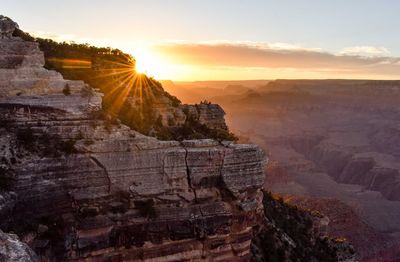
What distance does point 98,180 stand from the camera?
67.7ft

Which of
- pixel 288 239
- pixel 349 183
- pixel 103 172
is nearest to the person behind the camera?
pixel 103 172

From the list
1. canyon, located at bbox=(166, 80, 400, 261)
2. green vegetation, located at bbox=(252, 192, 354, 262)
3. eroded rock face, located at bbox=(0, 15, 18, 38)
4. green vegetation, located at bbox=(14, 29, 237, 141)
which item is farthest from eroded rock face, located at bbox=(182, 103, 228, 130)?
canyon, located at bbox=(166, 80, 400, 261)

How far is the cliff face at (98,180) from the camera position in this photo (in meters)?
19.6

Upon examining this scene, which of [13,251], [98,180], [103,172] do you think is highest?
[13,251]

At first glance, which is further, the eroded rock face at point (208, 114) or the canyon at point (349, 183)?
the canyon at point (349, 183)

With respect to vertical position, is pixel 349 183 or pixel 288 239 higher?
pixel 288 239

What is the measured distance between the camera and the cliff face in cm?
1958

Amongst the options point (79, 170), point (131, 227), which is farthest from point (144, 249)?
point (79, 170)

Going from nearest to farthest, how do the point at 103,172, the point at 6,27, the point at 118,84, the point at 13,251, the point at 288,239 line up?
the point at 13,251, the point at 103,172, the point at 6,27, the point at 118,84, the point at 288,239

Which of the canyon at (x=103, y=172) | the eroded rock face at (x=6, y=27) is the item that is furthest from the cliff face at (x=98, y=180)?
the eroded rock face at (x=6, y=27)

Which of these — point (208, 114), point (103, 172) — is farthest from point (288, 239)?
point (103, 172)

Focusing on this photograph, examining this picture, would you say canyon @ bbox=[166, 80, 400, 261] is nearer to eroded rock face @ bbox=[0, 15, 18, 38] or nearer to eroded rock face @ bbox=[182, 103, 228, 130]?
eroded rock face @ bbox=[182, 103, 228, 130]

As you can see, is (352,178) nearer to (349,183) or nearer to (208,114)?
(349,183)

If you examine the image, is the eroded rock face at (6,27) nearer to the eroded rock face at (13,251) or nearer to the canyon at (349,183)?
the eroded rock face at (13,251)
